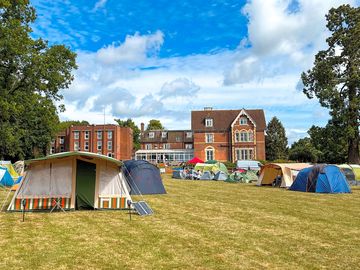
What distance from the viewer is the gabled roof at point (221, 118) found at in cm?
5853

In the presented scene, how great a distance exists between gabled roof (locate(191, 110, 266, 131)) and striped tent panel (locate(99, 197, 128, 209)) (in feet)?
152

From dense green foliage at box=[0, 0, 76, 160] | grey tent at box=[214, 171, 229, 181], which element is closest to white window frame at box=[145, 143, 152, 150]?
grey tent at box=[214, 171, 229, 181]

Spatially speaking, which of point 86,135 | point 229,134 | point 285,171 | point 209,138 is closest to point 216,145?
point 209,138

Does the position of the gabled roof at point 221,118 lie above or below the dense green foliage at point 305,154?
above

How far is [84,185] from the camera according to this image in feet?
44.0

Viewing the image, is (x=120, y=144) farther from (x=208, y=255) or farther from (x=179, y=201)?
(x=208, y=255)

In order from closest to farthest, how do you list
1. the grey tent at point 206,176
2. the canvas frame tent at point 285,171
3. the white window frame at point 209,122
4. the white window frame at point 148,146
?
the canvas frame tent at point 285,171 < the grey tent at point 206,176 < the white window frame at point 209,122 < the white window frame at point 148,146

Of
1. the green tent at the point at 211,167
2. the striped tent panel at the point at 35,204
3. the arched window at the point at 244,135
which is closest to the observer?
the striped tent panel at the point at 35,204

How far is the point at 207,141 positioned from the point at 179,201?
143 ft

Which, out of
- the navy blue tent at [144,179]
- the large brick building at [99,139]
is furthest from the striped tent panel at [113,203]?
the large brick building at [99,139]

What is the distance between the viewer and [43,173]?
42.8ft

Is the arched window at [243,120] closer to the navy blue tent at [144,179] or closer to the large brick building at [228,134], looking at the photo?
the large brick building at [228,134]

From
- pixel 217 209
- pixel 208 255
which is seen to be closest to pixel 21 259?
pixel 208 255

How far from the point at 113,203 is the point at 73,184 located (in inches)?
65.2
